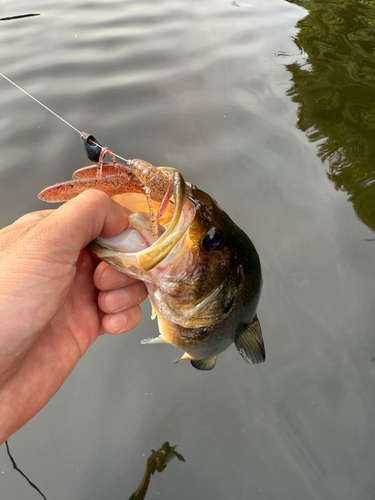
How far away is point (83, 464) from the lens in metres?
2.12

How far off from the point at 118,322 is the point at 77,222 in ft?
2.82

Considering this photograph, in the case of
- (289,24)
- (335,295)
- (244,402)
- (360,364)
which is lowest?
(244,402)

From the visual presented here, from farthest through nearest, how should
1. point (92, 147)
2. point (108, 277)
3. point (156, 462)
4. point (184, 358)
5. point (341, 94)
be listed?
point (341, 94) < point (184, 358) < point (156, 462) < point (108, 277) < point (92, 147)

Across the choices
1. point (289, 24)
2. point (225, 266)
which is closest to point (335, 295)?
point (225, 266)

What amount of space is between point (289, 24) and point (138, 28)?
2.89m

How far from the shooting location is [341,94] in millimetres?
4469

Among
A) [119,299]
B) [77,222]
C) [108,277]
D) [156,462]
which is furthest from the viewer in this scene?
[156,462]

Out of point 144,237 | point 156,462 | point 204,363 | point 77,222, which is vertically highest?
point 77,222

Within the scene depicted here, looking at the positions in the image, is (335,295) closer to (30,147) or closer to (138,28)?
(30,147)

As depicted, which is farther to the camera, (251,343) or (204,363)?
(204,363)

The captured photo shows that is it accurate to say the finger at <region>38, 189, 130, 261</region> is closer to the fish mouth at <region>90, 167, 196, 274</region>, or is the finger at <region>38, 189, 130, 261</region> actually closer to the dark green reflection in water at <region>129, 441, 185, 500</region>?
the fish mouth at <region>90, 167, 196, 274</region>

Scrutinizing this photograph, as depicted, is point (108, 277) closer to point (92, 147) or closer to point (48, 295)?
point (48, 295)

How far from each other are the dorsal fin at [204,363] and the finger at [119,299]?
2.32ft

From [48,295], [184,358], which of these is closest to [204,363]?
[184,358]
